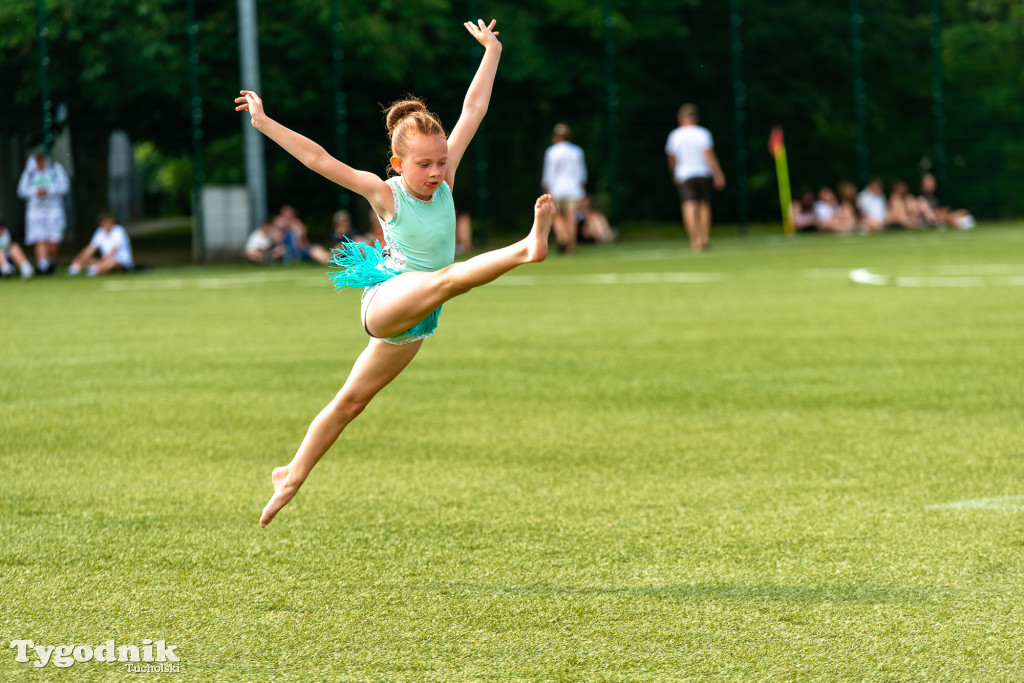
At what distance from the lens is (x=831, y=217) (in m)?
28.8

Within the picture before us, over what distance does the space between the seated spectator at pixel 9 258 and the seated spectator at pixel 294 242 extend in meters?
4.30

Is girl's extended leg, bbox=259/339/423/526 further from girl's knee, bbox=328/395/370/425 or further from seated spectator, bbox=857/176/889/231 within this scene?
seated spectator, bbox=857/176/889/231

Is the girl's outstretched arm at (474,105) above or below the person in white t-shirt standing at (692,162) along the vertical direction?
below

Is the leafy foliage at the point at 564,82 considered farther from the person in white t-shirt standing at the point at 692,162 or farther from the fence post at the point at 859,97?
the person in white t-shirt standing at the point at 692,162

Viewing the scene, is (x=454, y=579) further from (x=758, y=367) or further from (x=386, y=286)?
(x=758, y=367)

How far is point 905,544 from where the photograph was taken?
16.3 ft

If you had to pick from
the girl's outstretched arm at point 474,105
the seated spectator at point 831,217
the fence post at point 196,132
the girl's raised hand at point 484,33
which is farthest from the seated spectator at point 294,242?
the girl's outstretched arm at point 474,105

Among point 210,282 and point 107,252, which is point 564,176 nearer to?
point 210,282

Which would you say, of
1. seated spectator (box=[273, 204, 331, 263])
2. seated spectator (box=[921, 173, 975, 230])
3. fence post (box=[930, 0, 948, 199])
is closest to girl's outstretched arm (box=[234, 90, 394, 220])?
seated spectator (box=[273, 204, 331, 263])

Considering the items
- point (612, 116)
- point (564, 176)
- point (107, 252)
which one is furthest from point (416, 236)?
point (612, 116)

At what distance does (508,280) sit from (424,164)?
44.4 feet

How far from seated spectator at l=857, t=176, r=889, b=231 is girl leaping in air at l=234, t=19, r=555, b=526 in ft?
81.5

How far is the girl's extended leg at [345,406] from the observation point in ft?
16.5

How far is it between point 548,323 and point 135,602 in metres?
8.83
